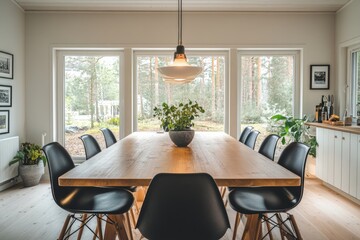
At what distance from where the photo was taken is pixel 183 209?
1.28 metres

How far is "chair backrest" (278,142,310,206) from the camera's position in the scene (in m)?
1.84

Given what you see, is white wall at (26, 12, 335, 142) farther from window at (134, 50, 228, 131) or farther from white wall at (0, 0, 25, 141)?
window at (134, 50, 228, 131)

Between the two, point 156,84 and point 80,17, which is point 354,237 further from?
point 80,17

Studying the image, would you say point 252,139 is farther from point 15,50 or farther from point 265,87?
point 15,50

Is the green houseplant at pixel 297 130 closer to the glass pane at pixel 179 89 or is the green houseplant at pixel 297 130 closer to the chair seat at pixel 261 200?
the glass pane at pixel 179 89

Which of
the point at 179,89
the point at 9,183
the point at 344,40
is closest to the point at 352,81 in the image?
the point at 344,40

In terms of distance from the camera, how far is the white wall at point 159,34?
14.5 ft

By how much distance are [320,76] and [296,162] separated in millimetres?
3035

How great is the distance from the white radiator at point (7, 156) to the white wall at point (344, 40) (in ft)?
16.2

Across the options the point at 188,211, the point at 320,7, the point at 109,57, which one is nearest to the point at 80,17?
the point at 109,57

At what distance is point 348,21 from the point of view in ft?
13.4

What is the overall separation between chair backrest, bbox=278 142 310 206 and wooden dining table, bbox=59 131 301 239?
20 cm

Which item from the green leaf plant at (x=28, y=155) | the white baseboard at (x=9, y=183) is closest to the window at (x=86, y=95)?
the green leaf plant at (x=28, y=155)

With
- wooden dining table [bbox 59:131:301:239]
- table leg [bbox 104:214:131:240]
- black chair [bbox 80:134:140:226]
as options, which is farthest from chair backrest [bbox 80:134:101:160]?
table leg [bbox 104:214:131:240]
